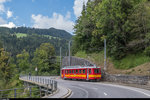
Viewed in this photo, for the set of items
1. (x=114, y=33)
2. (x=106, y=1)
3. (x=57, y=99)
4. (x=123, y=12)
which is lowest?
(x=57, y=99)

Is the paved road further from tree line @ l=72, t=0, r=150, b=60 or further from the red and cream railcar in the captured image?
tree line @ l=72, t=0, r=150, b=60

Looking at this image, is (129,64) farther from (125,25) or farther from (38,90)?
(38,90)

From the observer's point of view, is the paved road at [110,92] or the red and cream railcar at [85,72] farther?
the red and cream railcar at [85,72]

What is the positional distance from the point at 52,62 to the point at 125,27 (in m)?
58.0

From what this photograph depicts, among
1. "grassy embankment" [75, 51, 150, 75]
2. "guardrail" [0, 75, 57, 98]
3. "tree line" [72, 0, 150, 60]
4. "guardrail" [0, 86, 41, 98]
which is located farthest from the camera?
"tree line" [72, 0, 150, 60]

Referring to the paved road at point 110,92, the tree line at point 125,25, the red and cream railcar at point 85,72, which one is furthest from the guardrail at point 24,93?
the tree line at point 125,25

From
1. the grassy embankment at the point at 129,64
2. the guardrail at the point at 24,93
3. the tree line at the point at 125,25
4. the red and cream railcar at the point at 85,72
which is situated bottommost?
the guardrail at the point at 24,93

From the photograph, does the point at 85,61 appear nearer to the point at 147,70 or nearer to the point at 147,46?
the point at 147,46

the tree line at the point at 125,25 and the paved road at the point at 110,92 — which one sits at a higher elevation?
the tree line at the point at 125,25

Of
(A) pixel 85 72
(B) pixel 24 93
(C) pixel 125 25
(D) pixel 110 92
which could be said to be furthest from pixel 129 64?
(B) pixel 24 93

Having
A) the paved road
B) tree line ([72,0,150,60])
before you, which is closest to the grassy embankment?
tree line ([72,0,150,60])

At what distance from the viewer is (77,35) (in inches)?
2212

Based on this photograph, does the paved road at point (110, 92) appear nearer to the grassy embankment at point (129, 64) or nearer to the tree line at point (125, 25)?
the grassy embankment at point (129, 64)

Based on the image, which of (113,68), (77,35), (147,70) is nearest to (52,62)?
(77,35)
